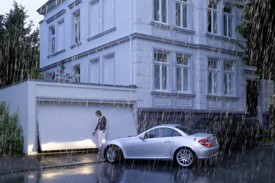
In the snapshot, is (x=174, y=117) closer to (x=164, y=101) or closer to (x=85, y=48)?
(x=164, y=101)

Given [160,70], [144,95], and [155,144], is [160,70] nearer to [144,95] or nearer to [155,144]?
[144,95]

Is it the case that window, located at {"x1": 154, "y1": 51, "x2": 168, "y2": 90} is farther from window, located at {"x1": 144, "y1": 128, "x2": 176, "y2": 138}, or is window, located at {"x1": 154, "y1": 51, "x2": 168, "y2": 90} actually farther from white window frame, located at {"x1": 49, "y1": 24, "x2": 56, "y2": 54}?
white window frame, located at {"x1": 49, "y1": 24, "x2": 56, "y2": 54}

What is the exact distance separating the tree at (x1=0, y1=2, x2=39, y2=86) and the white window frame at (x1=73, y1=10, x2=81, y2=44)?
3237 millimetres

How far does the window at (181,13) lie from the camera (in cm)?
2166

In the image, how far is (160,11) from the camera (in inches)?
815

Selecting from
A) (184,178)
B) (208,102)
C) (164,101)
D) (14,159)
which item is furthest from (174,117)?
(184,178)

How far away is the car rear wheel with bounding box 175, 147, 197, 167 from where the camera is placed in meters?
12.4

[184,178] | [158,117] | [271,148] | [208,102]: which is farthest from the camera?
[208,102]

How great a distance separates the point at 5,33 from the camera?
3188 cm

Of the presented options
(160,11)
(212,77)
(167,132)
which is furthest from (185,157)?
(212,77)

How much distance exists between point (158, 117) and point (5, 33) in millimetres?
17920

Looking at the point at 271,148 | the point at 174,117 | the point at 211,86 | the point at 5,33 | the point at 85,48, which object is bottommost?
the point at 271,148

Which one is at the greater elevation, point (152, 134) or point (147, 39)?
point (147, 39)

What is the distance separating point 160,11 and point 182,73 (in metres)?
3.59
